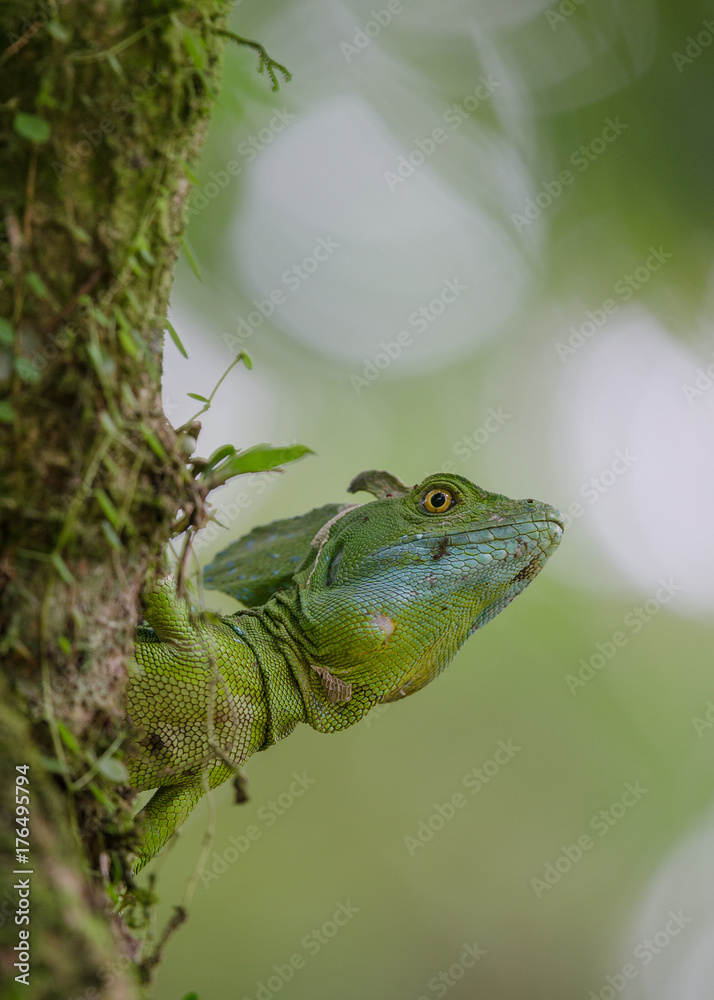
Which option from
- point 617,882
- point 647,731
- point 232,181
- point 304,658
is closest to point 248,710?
point 304,658

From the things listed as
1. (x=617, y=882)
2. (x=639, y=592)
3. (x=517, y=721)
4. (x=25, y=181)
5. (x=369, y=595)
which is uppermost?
(x=639, y=592)

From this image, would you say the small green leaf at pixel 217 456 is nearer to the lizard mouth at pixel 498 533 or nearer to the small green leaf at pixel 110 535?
the small green leaf at pixel 110 535

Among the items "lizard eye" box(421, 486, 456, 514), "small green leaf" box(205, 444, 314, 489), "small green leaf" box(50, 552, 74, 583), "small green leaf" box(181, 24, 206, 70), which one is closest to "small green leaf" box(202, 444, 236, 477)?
"small green leaf" box(205, 444, 314, 489)

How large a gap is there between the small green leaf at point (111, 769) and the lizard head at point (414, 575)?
173cm

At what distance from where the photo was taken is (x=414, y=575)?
3762 mm

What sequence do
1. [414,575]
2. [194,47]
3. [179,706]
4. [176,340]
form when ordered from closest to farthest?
[194,47] → [176,340] → [179,706] → [414,575]

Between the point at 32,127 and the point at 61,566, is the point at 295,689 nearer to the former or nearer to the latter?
the point at 61,566

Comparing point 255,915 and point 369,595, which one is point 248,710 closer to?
point 369,595

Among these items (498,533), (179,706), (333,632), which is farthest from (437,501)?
(179,706)

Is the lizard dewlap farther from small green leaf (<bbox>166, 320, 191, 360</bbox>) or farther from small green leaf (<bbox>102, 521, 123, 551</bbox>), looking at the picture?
small green leaf (<bbox>102, 521, 123, 551</bbox>)

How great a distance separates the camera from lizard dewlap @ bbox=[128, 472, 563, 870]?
3.31 m

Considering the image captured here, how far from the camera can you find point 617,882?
543 inches

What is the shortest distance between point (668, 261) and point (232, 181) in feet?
19.6

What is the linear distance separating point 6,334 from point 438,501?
2.55 metres
